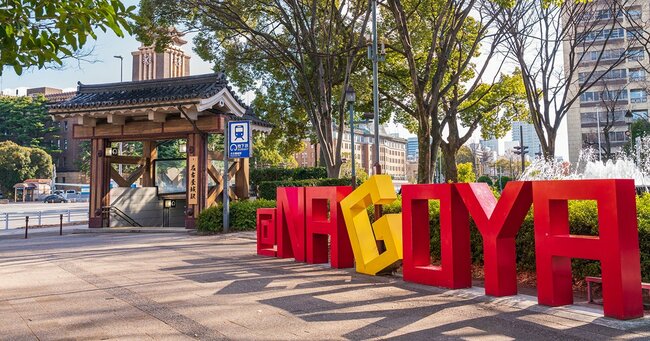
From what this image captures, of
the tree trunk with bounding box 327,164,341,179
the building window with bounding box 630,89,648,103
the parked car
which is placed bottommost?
the parked car

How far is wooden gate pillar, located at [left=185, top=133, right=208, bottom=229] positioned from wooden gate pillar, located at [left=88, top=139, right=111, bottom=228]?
13.0 ft

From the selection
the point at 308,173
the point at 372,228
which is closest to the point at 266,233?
the point at 372,228

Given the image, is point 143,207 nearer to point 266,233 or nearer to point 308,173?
point 308,173

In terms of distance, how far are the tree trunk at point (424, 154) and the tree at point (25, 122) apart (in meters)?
71.7

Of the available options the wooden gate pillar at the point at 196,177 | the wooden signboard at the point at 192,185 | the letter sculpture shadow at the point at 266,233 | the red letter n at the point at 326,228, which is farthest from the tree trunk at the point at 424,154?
the wooden signboard at the point at 192,185

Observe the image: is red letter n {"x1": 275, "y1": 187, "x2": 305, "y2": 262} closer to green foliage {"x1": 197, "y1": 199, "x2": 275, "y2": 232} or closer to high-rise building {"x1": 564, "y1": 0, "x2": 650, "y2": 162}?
green foliage {"x1": 197, "y1": 199, "x2": 275, "y2": 232}

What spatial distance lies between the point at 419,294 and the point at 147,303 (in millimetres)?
3669

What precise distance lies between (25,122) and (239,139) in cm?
7011

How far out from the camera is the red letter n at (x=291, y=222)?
9.98 m

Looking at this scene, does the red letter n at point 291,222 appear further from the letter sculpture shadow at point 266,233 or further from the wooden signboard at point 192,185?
the wooden signboard at point 192,185

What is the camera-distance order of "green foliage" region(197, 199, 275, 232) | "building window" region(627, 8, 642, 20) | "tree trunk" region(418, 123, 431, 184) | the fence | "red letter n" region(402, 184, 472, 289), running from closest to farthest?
"red letter n" region(402, 184, 472, 289), "tree trunk" region(418, 123, 431, 184), "green foliage" region(197, 199, 275, 232), "building window" region(627, 8, 642, 20), the fence

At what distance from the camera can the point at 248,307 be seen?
6094 mm

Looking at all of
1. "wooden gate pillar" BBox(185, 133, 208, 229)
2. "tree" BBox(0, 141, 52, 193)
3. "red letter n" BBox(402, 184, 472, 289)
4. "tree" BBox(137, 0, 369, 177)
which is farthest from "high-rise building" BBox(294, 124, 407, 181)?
"red letter n" BBox(402, 184, 472, 289)

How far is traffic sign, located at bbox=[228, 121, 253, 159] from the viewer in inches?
622
